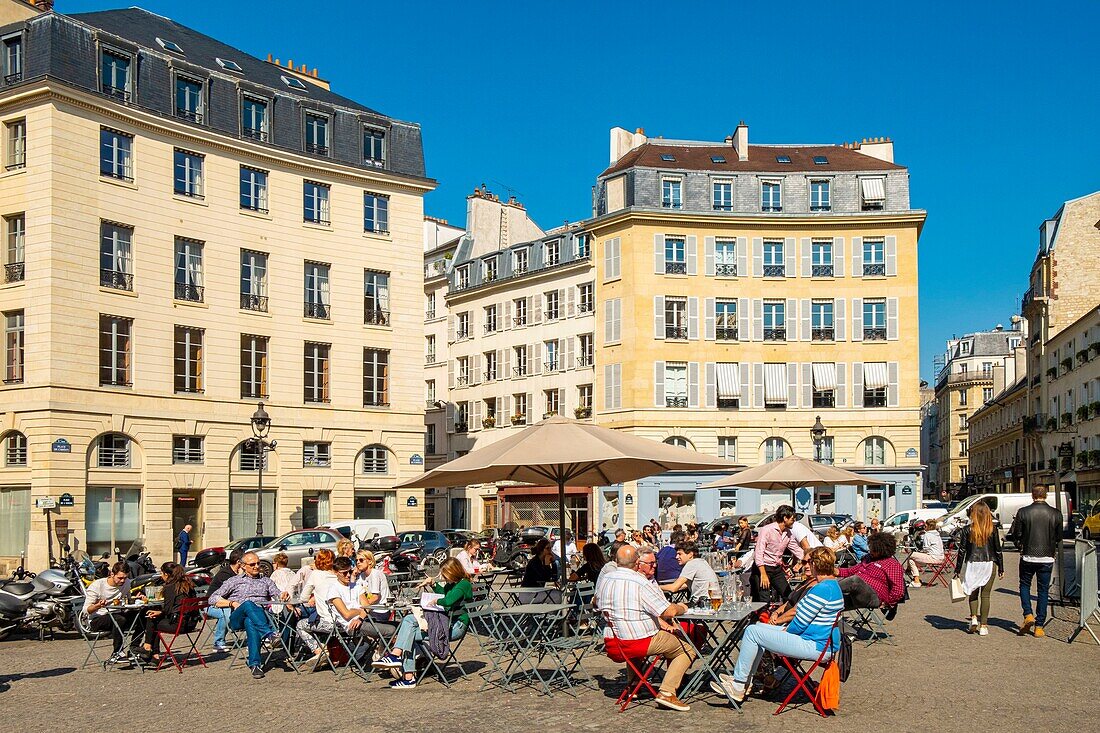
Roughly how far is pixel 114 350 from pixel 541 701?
94.1 ft

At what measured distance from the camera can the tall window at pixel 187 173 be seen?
127 feet

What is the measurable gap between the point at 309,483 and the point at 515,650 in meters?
29.5

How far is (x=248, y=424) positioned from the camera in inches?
1575

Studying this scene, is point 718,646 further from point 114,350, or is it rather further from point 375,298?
point 375,298

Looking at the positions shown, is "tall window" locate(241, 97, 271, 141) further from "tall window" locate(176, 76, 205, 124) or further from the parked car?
the parked car

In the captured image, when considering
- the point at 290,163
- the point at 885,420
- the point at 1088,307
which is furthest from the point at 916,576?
the point at 1088,307

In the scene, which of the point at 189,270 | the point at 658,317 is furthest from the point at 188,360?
the point at 658,317

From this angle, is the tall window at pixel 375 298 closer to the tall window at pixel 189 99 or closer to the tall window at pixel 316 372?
the tall window at pixel 316 372

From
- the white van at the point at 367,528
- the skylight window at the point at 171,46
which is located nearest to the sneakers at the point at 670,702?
the white van at the point at 367,528

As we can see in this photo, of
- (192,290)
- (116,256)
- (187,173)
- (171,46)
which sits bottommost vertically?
(192,290)

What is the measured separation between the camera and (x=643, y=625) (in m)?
10.6

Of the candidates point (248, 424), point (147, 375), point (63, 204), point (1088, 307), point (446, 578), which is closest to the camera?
point (446, 578)

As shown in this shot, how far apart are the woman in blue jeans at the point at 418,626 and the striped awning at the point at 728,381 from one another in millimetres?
41400

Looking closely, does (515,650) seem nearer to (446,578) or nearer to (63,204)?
(446,578)
